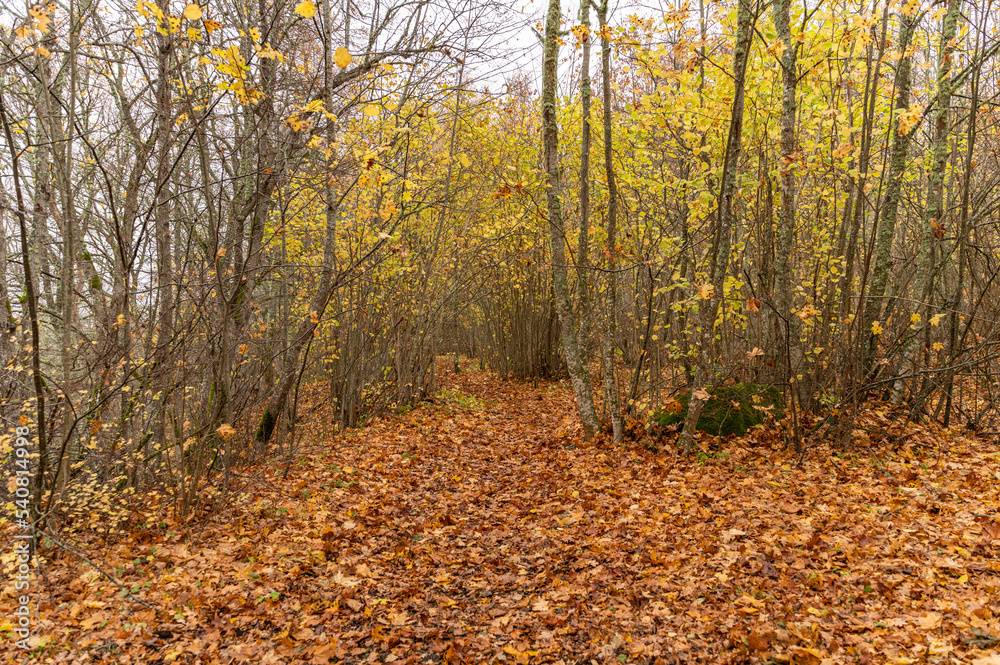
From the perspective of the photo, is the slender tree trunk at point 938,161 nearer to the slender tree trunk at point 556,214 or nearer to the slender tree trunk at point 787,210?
the slender tree trunk at point 787,210

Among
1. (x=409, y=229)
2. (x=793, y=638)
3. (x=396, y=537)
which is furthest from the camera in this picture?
(x=409, y=229)

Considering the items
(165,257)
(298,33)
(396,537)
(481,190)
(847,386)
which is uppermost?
(298,33)

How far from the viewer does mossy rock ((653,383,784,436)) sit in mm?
7160

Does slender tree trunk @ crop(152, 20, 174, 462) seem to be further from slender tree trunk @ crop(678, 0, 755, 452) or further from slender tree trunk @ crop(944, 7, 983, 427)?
slender tree trunk @ crop(944, 7, 983, 427)

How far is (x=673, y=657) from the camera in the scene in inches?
125

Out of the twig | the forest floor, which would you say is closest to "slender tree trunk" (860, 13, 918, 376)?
the forest floor

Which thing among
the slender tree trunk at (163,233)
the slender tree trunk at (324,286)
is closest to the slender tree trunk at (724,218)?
the slender tree trunk at (324,286)

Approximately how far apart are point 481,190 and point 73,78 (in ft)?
23.9

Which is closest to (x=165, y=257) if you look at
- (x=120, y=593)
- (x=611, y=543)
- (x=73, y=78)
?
(x=73, y=78)

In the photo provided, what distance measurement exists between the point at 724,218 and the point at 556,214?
217cm

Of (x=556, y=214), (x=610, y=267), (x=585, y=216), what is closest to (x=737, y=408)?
(x=610, y=267)

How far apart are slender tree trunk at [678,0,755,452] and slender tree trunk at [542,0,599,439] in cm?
143

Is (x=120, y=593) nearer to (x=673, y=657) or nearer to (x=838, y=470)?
(x=673, y=657)

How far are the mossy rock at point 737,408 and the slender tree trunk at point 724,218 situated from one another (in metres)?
0.33
